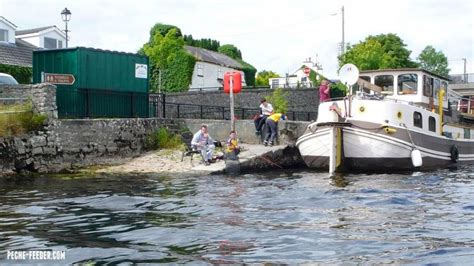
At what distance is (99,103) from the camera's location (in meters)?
21.3

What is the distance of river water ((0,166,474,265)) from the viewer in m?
7.04

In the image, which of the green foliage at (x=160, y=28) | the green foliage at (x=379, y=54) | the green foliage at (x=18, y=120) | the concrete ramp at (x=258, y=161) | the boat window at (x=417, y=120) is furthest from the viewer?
the green foliage at (x=160, y=28)

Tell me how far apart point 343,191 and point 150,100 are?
13.8 m

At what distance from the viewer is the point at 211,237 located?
8.02 meters

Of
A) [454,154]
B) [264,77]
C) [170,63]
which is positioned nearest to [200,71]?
[170,63]

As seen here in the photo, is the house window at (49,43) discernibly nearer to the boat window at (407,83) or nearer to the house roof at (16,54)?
the house roof at (16,54)

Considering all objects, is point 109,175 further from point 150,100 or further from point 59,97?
point 150,100

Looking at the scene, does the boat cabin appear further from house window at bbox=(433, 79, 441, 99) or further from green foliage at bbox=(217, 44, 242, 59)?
green foliage at bbox=(217, 44, 242, 59)

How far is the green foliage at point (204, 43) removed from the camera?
59.9 metres

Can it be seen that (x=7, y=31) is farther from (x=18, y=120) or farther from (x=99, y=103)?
(x=18, y=120)

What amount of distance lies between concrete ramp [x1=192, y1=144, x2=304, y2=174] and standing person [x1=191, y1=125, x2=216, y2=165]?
1.19 ft

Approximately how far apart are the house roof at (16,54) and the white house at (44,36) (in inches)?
107

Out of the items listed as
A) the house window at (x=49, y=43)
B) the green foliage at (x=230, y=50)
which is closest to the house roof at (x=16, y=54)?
the house window at (x=49, y=43)

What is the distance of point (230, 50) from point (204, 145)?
4723 centimetres
